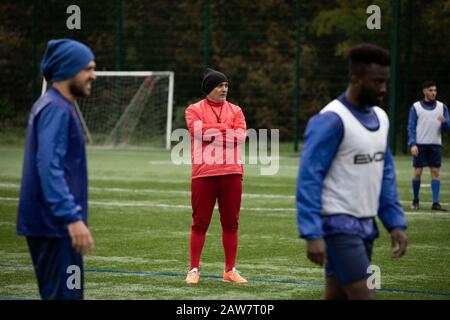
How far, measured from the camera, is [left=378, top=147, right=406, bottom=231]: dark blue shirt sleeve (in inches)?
257

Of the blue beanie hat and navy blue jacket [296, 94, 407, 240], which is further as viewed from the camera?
the blue beanie hat

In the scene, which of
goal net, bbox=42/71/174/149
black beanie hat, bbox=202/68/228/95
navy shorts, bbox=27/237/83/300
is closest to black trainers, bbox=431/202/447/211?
black beanie hat, bbox=202/68/228/95

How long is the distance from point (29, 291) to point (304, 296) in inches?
104

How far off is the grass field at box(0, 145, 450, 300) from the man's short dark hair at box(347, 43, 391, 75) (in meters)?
3.49

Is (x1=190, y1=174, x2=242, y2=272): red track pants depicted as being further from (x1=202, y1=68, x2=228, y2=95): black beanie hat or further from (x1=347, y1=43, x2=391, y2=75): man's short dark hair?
(x1=347, y1=43, x2=391, y2=75): man's short dark hair

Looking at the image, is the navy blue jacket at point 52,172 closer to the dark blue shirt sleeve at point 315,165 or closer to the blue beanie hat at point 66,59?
the blue beanie hat at point 66,59

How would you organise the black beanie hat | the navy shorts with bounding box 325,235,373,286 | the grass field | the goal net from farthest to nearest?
the goal net
the black beanie hat
the grass field
the navy shorts with bounding box 325,235,373,286

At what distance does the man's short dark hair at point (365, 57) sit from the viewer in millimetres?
6230

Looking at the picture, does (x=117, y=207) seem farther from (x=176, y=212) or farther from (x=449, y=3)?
(x=449, y=3)

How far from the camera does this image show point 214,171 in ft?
33.4
